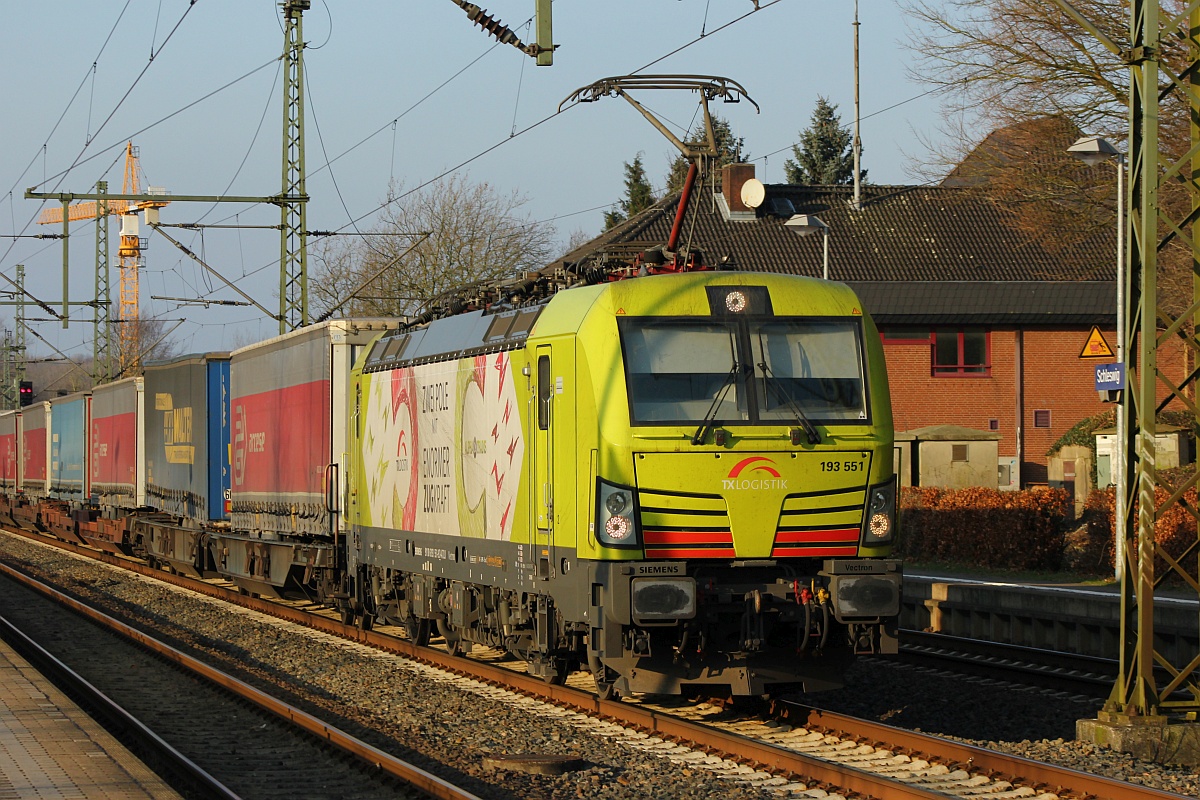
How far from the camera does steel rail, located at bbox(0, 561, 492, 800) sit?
8.89 meters

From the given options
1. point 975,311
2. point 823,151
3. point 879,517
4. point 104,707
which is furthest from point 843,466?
point 823,151

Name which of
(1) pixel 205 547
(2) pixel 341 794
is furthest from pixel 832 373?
(1) pixel 205 547

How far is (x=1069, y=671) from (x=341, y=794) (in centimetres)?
791

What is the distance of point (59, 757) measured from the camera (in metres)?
9.88

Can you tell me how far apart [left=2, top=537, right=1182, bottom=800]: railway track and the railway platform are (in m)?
3.39

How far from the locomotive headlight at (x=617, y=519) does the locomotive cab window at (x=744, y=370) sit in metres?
0.53

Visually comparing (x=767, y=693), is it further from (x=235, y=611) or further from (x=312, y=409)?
(x=235, y=611)

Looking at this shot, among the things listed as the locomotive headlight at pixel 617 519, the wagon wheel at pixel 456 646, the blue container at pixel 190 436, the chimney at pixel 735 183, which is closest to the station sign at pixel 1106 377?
the wagon wheel at pixel 456 646

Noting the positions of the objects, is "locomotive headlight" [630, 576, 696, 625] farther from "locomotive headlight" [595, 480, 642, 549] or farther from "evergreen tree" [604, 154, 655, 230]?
"evergreen tree" [604, 154, 655, 230]

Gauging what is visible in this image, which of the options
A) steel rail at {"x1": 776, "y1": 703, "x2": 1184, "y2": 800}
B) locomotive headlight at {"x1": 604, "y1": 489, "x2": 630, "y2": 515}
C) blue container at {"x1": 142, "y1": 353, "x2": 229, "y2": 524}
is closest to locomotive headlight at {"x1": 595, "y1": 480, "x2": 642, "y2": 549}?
locomotive headlight at {"x1": 604, "y1": 489, "x2": 630, "y2": 515}

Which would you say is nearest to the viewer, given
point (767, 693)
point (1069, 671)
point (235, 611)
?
point (767, 693)

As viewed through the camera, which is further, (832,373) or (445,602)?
(445,602)

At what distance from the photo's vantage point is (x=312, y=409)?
19781 mm

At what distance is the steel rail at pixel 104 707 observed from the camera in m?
9.56
